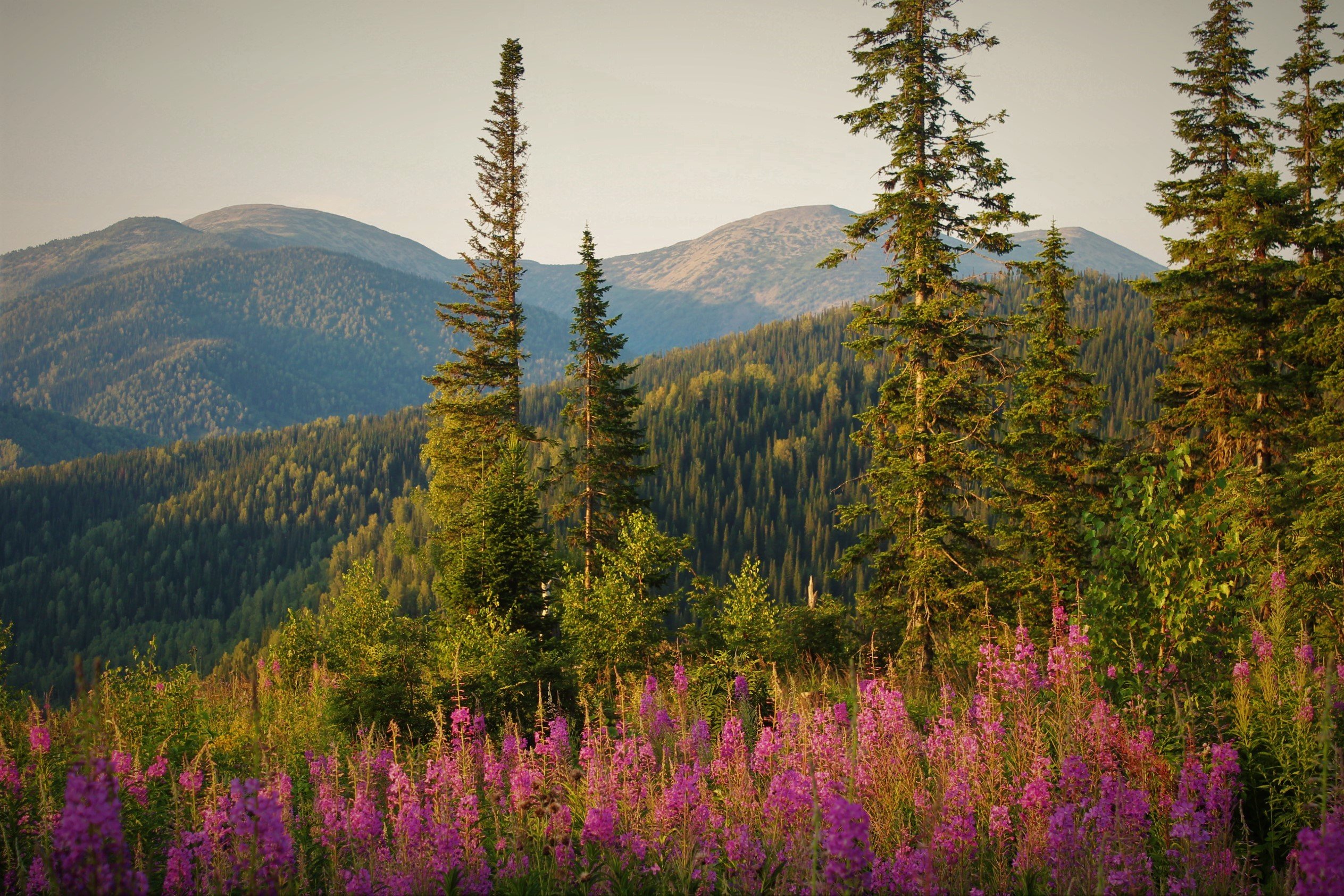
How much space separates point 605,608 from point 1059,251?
15.3 m

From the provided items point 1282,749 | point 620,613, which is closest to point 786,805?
point 1282,749

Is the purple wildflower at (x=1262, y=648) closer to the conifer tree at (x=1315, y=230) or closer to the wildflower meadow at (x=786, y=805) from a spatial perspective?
the wildflower meadow at (x=786, y=805)

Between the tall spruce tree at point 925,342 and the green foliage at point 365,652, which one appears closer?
the green foliage at point 365,652

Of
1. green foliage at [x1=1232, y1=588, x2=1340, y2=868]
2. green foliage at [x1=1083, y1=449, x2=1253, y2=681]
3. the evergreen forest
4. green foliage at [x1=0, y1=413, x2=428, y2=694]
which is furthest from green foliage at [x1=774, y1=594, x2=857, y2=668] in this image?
green foliage at [x1=0, y1=413, x2=428, y2=694]

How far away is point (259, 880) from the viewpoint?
2684mm

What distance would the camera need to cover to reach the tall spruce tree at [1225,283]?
51.9 ft

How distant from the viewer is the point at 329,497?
15500 cm

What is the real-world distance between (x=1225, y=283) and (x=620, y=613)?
50.5ft

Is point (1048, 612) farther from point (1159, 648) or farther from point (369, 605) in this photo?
point (369, 605)

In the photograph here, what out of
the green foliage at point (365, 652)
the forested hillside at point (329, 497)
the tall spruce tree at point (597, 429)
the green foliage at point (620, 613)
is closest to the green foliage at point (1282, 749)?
the green foliage at point (365, 652)

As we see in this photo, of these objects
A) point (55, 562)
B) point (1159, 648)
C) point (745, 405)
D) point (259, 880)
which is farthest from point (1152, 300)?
point (55, 562)

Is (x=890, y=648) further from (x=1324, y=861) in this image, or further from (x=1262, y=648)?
(x=1324, y=861)

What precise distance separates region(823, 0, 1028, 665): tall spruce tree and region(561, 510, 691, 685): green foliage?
13.1 ft

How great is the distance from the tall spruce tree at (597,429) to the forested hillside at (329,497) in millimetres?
82537
